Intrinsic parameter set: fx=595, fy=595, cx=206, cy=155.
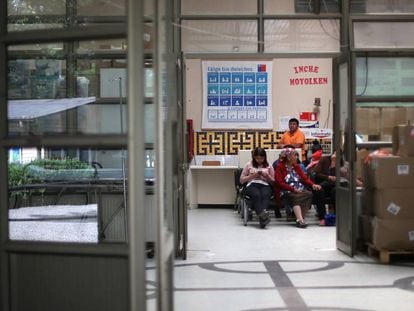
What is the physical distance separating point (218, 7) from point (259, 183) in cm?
310

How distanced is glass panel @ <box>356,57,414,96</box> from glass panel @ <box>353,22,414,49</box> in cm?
16

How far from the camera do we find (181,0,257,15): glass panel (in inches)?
272

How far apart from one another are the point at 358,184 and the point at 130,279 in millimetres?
4893

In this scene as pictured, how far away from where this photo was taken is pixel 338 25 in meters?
6.92

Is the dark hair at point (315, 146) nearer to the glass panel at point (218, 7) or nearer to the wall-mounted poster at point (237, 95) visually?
the wall-mounted poster at point (237, 95)

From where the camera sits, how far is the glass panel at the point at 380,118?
6.70 metres

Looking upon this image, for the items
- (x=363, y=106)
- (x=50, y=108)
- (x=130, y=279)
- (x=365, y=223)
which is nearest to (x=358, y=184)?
(x=365, y=223)

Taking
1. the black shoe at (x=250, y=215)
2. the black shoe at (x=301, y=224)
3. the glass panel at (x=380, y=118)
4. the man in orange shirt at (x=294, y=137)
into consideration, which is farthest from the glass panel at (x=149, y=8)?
the man in orange shirt at (x=294, y=137)

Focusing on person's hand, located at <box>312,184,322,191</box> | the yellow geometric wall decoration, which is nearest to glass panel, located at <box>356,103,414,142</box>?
person's hand, located at <box>312,184,322,191</box>

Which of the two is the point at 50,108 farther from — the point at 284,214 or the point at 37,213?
the point at 284,214

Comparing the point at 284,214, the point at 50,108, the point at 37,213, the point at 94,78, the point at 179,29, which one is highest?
the point at 179,29

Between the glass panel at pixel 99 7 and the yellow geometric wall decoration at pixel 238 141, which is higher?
the glass panel at pixel 99 7

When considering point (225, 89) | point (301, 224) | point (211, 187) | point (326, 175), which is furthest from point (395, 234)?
point (225, 89)

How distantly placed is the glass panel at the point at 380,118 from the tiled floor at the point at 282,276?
4.52 ft
